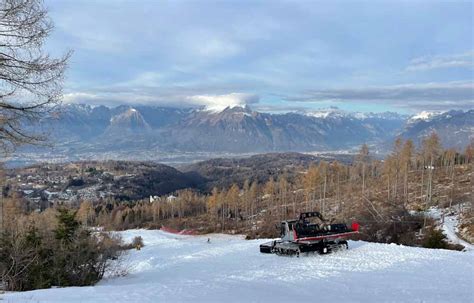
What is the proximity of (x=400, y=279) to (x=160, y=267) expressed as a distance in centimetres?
1705

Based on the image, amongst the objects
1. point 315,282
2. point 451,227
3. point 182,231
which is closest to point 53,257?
point 315,282

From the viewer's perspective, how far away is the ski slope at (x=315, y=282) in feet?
45.8

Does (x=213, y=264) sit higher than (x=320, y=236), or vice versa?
(x=320, y=236)

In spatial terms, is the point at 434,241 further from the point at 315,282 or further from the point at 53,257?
the point at 53,257

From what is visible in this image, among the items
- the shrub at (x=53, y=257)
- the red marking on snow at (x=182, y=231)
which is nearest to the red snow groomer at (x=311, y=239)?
the shrub at (x=53, y=257)

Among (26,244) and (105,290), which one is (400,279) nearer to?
(105,290)

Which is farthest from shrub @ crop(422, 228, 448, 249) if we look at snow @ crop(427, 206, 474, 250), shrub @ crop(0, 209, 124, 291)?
shrub @ crop(0, 209, 124, 291)

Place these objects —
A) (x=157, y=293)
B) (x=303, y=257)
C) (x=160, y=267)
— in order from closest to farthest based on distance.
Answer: (x=157, y=293)
(x=303, y=257)
(x=160, y=267)

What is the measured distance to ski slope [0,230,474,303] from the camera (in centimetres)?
1396

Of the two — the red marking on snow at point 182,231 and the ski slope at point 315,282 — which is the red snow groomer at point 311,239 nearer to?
the ski slope at point 315,282

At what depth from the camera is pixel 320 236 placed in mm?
25453

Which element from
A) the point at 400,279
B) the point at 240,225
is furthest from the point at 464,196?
the point at 400,279

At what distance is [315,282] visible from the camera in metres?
17.2

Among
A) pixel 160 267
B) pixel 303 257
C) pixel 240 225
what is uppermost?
pixel 303 257
